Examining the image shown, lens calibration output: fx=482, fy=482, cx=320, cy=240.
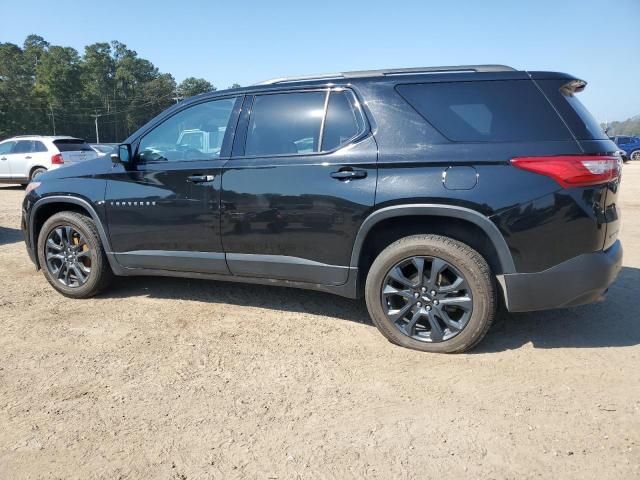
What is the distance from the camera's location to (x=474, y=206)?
3033 millimetres

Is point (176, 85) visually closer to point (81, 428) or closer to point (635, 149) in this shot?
point (635, 149)

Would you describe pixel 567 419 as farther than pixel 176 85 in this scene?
No

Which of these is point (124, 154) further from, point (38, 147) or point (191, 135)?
point (38, 147)

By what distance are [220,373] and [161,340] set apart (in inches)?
29.8

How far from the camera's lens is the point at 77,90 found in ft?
270

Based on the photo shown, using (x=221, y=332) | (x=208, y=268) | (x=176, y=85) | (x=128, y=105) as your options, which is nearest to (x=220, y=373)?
(x=221, y=332)

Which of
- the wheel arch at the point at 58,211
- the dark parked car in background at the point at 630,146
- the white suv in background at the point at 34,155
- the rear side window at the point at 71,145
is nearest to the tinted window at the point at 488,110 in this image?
the wheel arch at the point at 58,211

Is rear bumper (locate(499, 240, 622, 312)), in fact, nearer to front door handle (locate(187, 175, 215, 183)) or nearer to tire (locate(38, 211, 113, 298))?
front door handle (locate(187, 175, 215, 183))

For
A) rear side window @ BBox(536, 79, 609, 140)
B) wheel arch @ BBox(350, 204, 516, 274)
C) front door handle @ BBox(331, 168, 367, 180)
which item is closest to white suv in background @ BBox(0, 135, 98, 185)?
front door handle @ BBox(331, 168, 367, 180)

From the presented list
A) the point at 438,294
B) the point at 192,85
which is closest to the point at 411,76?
the point at 438,294

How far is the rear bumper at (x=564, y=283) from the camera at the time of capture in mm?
2982

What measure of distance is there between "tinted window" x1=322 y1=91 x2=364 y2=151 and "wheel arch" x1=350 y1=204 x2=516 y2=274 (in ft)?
2.00

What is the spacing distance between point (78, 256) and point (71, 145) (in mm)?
11788

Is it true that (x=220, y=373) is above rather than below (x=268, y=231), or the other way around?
below
